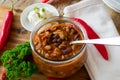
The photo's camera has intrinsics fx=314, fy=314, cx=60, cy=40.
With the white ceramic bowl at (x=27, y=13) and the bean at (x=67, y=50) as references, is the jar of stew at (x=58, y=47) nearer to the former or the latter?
the bean at (x=67, y=50)

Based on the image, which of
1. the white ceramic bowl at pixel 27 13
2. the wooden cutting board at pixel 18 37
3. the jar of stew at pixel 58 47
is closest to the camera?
the jar of stew at pixel 58 47

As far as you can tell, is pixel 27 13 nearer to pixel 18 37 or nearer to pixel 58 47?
pixel 18 37

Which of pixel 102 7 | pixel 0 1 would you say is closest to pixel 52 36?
pixel 102 7

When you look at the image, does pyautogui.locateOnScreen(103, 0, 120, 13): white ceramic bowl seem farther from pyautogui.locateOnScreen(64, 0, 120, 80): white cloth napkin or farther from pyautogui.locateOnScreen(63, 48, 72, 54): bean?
pyautogui.locateOnScreen(63, 48, 72, 54): bean

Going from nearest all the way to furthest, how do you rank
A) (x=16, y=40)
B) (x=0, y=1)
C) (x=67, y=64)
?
(x=67, y=64)
(x=16, y=40)
(x=0, y=1)

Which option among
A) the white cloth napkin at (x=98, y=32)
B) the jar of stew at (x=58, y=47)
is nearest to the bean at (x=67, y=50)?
the jar of stew at (x=58, y=47)

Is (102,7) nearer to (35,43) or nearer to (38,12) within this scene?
(38,12)
